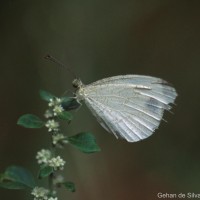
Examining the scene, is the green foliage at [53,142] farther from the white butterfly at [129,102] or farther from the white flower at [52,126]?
the white butterfly at [129,102]

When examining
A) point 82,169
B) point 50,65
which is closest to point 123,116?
point 82,169

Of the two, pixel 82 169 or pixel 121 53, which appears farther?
pixel 121 53

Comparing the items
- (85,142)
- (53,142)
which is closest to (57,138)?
(53,142)

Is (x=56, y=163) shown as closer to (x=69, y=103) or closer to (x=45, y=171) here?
(x=45, y=171)

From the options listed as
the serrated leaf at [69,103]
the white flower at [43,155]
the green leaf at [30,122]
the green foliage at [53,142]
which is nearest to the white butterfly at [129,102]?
the serrated leaf at [69,103]

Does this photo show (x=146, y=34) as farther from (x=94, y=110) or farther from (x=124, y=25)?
(x=94, y=110)

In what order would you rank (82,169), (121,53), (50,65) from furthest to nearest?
1. (121,53)
2. (50,65)
3. (82,169)

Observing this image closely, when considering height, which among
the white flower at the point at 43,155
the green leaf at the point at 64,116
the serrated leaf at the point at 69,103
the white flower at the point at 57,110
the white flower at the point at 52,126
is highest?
the serrated leaf at the point at 69,103
